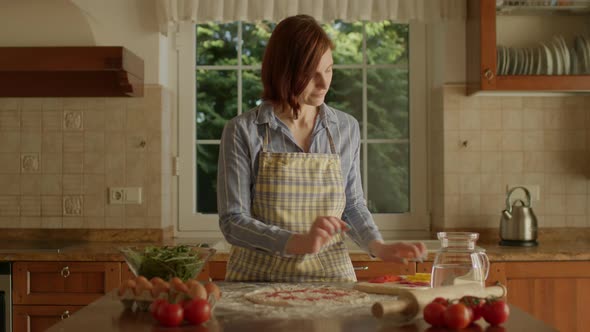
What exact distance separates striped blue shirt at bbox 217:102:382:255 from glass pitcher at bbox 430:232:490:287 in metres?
0.41

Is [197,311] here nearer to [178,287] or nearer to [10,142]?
[178,287]

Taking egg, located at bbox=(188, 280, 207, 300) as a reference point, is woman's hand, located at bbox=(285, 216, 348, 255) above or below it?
above

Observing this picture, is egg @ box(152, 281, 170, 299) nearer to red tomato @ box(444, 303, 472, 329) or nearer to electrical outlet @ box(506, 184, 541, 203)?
red tomato @ box(444, 303, 472, 329)

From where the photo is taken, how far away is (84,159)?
3828mm

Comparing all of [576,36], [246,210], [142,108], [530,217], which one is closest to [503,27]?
[576,36]

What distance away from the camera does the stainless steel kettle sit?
3580 millimetres

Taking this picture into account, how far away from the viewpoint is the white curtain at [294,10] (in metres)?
3.76

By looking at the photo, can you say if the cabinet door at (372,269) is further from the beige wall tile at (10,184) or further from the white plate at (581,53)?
the beige wall tile at (10,184)

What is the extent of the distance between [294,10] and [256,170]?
5.77 feet

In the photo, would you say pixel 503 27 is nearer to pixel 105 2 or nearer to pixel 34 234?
pixel 105 2

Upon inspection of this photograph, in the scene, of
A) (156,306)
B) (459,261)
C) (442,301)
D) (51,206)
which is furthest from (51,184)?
(442,301)

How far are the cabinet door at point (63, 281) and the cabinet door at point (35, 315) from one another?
2 cm

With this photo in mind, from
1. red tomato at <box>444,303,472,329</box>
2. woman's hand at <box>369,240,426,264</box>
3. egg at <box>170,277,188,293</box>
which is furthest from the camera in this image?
woman's hand at <box>369,240,426,264</box>

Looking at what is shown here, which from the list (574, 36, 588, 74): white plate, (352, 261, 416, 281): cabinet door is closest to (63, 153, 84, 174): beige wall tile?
(352, 261, 416, 281): cabinet door
